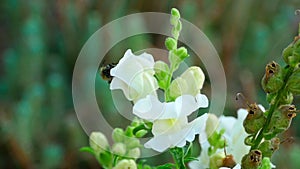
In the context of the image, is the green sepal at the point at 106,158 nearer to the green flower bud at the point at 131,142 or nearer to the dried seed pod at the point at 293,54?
the green flower bud at the point at 131,142

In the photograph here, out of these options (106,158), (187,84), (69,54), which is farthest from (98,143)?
(69,54)

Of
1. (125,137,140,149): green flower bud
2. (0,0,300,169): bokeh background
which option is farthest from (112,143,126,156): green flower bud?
(0,0,300,169): bokeh background

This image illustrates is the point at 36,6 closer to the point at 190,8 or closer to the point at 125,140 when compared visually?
the point at 190,8

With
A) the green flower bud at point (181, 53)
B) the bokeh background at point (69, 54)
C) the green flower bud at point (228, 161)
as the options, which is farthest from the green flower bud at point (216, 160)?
the bokeh background at point (69, 54)

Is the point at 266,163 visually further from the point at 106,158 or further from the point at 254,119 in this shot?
the point at 106,158

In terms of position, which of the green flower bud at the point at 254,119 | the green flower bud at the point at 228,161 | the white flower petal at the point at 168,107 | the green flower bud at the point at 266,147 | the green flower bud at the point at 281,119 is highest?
the white flower petal at the point at 168,107

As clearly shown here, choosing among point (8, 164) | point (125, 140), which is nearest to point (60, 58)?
point (8, 164)

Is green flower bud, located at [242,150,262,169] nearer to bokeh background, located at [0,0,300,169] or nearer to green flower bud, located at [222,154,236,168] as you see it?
green flower bud, located at [222,154,236,168]
